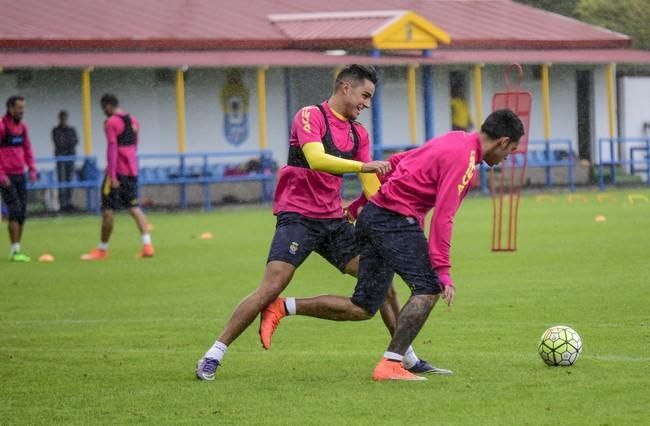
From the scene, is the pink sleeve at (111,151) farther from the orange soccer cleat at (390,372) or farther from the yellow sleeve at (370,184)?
the orange soccer cleat at (390,372)

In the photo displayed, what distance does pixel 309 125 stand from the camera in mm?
10188

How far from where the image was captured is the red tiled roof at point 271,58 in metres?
35.8

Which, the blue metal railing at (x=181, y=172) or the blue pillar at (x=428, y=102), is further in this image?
the blue pillar at (x=428, y=102)

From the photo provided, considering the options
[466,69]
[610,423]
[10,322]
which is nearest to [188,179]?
[466,69]

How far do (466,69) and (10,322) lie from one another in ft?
107

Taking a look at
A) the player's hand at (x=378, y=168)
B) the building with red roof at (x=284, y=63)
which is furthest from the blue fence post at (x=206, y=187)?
the player's hand at (x=378, y=168)

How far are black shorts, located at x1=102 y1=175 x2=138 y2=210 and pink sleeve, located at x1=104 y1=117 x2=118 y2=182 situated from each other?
0.09 meters

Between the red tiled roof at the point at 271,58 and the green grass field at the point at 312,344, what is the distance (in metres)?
13.4

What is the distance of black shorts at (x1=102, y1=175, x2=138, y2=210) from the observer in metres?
21.0

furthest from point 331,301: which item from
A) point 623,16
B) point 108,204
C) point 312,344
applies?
point 623,16

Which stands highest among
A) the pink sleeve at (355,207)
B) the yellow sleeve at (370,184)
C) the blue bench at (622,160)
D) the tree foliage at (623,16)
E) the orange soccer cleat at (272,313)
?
the tree foliage at (623,16)

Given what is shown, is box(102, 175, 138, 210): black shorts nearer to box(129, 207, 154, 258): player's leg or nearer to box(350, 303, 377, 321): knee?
box(129, 207, 154, 258): player's leg

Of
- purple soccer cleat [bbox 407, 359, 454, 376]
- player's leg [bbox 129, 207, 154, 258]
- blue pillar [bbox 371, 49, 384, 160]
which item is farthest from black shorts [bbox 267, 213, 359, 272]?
blue pillar [bbox 371, 49, 384, 160]

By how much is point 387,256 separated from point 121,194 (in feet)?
38.7
